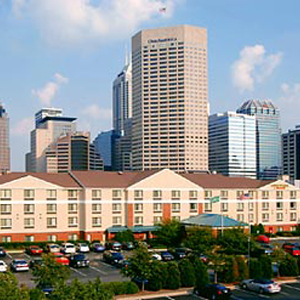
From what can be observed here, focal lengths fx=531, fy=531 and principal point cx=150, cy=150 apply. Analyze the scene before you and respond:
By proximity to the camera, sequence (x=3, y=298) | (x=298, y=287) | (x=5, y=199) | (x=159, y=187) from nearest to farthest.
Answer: (x=3, y=298) < (x=298, y=287) < (x=5, y=199) < (x=159, y=187)

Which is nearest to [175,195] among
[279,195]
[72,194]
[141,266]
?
[72,194]

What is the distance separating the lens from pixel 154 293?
43469 mm

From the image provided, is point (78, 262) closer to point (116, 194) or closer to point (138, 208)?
point (116, 194)

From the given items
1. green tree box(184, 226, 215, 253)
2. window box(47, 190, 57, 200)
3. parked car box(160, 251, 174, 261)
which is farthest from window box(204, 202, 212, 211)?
parked car box(160, 251, 174, 261)

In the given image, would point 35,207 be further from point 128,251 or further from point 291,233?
point 291,233

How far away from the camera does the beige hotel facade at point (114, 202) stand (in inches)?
3009

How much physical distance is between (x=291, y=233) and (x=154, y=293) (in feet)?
172

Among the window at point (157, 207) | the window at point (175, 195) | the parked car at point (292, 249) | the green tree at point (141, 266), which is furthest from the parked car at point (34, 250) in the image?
the parked car at point (292, 249)

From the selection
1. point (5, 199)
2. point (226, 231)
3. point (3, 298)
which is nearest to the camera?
point (3, 298)

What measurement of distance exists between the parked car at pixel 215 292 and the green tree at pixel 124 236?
3510cm

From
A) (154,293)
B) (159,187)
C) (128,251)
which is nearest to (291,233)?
(159,187)

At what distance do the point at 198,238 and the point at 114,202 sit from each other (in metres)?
17.8

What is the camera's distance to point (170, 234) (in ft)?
247

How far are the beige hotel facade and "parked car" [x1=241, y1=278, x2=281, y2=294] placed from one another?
30.6 meters
